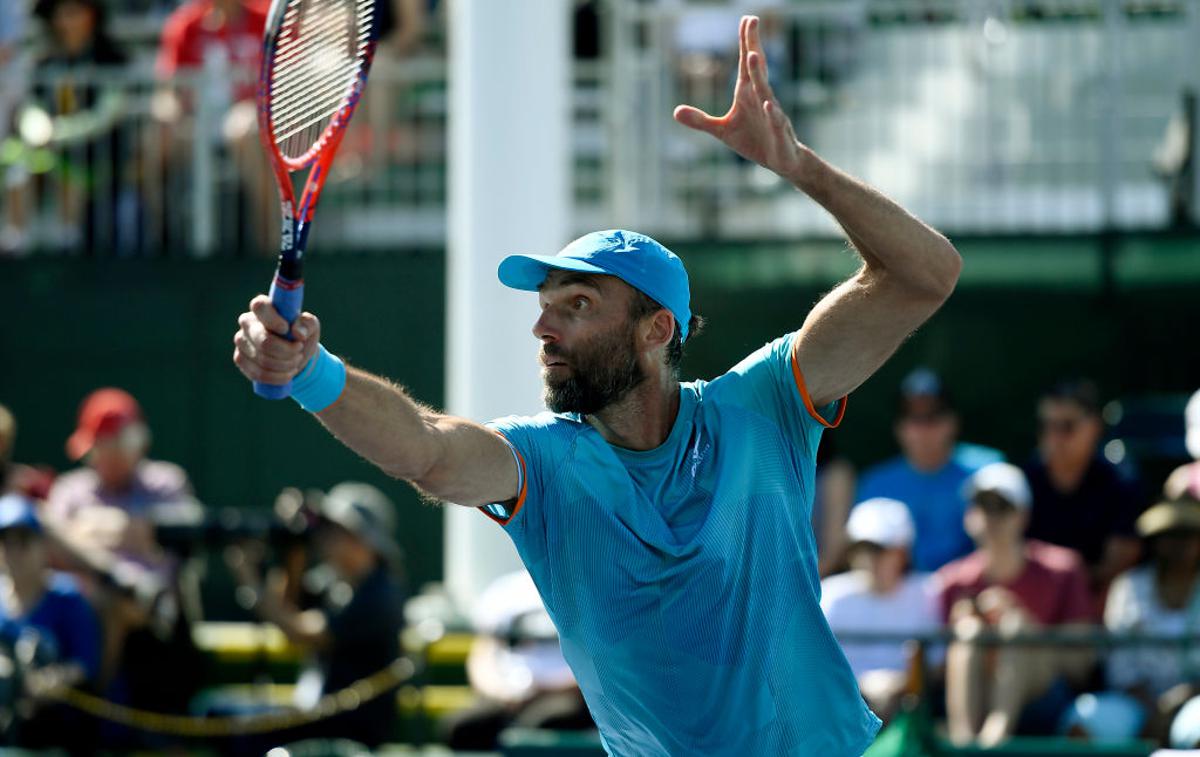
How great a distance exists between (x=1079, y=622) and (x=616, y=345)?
4.14 meters

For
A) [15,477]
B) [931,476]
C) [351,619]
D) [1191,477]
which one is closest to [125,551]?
[15,477]

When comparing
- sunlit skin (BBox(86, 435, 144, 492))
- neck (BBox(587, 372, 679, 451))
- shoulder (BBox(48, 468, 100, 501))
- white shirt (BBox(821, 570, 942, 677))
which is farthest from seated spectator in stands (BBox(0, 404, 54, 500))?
neck (BBox(587, 372, 679, 451))

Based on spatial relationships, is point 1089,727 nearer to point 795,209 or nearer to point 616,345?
point 616,345

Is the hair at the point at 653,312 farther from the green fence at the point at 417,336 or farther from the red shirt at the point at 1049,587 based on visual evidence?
the green fence at the point at 417,336

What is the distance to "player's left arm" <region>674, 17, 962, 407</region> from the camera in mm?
3881

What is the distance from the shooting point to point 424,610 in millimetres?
9547

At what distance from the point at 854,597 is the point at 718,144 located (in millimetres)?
3862

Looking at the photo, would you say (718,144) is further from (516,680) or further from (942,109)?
(516,680)

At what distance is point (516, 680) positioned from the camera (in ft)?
26.5

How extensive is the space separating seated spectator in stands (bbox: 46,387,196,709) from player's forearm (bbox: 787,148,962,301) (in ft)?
17.1

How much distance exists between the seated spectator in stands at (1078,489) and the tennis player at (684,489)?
4.34m

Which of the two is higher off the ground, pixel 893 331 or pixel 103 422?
pixel 893 331

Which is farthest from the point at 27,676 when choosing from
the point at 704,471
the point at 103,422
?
the point at 704,471

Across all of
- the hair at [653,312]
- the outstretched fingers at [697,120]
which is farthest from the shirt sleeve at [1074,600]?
the outstretched fingers at [697,120]
